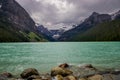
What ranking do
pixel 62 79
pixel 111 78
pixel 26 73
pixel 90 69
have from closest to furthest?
pixel 62 79 < pixel 111 78 < pixel 26 73 < pixel 90 69

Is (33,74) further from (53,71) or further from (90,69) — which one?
(90,69)

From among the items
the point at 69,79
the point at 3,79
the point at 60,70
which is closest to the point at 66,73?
the point at 60,70

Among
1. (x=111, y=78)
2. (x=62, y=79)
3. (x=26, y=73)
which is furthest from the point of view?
(x=26, y=73)

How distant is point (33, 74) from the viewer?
105 ft

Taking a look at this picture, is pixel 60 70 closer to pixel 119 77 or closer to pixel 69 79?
pixel 69 79

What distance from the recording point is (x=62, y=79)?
2759 cm

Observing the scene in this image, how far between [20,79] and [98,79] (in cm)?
1092

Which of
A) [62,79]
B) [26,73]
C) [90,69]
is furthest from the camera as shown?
[90,69]

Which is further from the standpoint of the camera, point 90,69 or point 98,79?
point 90,69

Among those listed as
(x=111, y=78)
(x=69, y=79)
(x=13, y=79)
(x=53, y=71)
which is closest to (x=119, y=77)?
(x=111, y=78)

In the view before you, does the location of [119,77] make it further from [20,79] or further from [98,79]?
[20,79]

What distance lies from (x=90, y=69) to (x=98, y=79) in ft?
31.9

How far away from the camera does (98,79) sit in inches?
1131

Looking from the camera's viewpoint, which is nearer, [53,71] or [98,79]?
[98,79]
